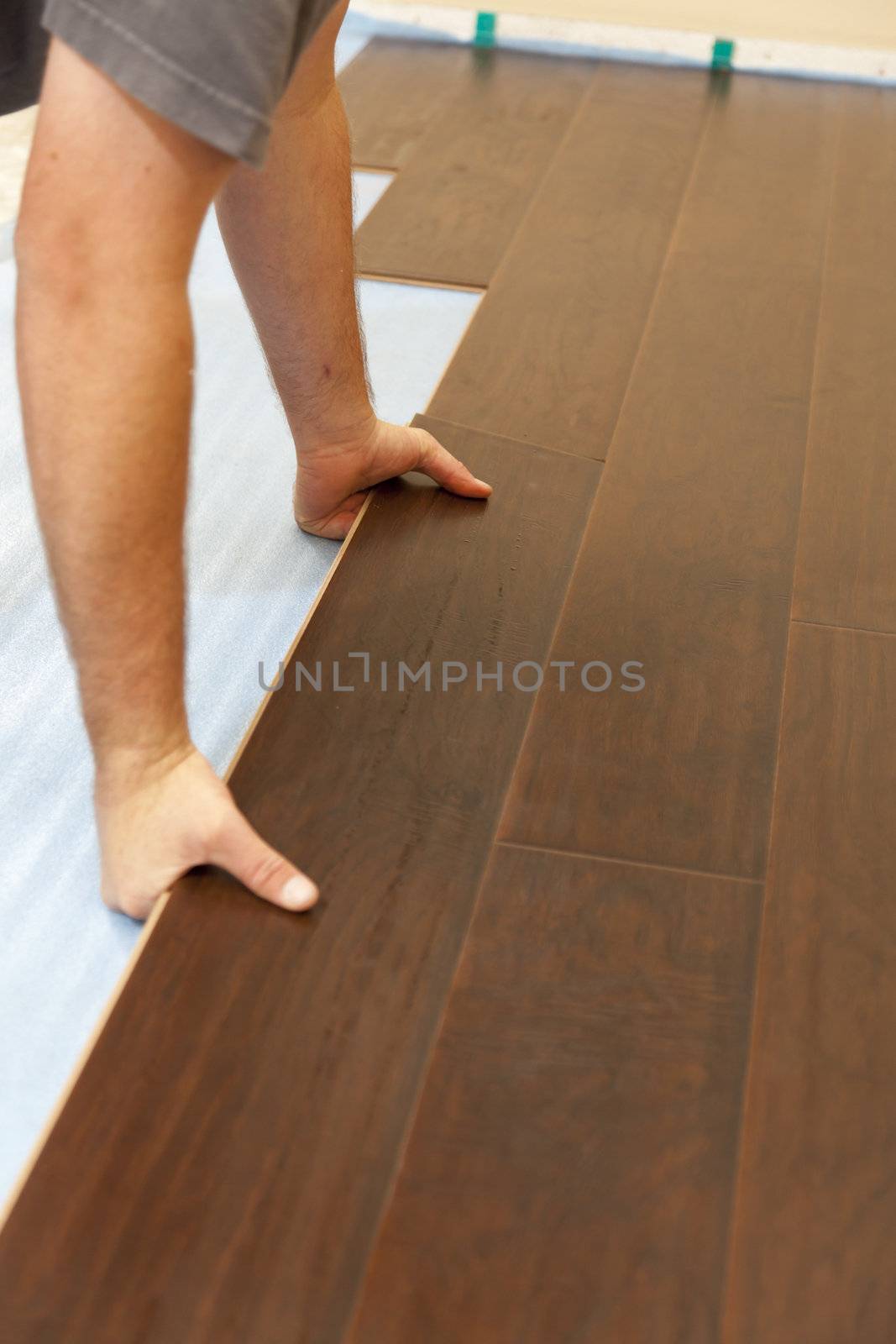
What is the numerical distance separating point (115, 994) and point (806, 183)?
2.06 meters

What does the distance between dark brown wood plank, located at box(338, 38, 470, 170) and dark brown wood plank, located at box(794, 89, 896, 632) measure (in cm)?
84

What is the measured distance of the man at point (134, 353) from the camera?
2.75ft

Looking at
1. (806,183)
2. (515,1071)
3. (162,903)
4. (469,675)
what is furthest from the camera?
(806,183)

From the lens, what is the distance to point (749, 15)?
303cm

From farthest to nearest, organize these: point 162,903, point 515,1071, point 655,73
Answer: point 655,73
point 162,903
point 515,1071

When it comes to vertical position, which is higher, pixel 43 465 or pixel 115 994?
pixel 43 465

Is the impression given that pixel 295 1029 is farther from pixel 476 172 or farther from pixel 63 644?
pixel 476 172

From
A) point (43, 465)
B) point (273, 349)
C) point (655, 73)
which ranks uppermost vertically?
point (43, 465)

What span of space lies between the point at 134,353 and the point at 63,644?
1.64ft

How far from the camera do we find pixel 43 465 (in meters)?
0.94

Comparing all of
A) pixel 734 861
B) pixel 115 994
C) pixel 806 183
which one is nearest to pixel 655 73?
pixel 806 183

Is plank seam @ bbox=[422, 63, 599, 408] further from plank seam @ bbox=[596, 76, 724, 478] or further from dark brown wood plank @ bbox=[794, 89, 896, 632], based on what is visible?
dark brown wood plank @ bbox=[794, 89, 896, 632]

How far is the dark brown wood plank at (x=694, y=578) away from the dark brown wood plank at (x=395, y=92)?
65 cm

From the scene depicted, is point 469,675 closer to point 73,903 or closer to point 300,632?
point 300,632
